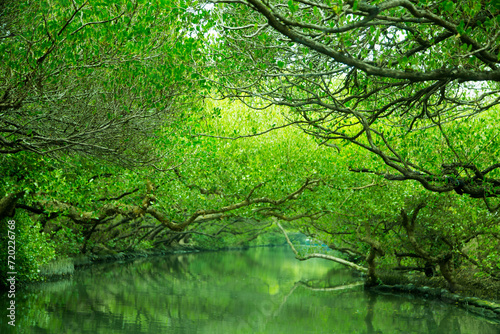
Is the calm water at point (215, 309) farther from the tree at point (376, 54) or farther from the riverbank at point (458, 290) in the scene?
the tree at point (376, 54)

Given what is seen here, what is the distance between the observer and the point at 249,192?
76.1ft

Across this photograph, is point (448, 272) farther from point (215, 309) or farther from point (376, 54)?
point (376, 54)

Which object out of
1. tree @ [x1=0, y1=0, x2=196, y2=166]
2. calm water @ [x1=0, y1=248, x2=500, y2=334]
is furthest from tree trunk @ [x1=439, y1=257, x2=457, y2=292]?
tree @ [x1=0, y1=0, x2=196, y2=166]

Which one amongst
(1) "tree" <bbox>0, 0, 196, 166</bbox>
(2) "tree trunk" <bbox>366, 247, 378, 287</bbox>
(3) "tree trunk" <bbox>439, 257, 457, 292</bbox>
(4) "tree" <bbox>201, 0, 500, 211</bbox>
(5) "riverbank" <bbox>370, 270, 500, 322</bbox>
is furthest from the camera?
(2) "tree trunk" <bbox>366, 247, 378, 287</bbox>

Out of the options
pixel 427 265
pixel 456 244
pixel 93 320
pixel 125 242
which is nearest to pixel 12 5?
pixel 93 320

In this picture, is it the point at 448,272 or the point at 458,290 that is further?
the point at 458,290

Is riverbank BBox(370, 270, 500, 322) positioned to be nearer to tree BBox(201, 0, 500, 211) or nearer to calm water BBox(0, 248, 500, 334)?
calm water BBox(0, 248, 500, 334)

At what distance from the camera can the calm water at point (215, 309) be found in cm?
1588

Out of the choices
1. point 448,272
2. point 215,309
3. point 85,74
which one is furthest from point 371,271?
point 85,74

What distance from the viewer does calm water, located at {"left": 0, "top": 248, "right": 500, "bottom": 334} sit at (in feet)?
52.1

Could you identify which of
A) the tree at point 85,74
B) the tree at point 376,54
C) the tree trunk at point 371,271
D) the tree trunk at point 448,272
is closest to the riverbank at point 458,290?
the tree trunk at point 448,272

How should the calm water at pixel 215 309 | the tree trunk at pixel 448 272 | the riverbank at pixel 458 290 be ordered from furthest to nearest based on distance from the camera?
the tree trunk at pixel 448 272 < the riverbank at pixel 458 290 < the calm water at pixel 215 309

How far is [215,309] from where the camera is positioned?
19625mm

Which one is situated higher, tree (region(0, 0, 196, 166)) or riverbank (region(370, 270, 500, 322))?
tree (region(0, 0, 196, 166))
